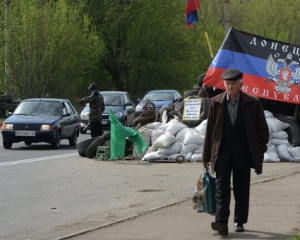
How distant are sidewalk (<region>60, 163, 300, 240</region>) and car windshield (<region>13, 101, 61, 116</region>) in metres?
13.6

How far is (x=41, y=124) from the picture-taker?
25.2m


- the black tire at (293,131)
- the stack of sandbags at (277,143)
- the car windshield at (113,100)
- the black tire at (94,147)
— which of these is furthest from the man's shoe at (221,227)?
the car windshield at (113,100)

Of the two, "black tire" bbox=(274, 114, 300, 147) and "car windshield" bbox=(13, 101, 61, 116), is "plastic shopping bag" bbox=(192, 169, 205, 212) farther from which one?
"car windshield" bbox=(13, 101, 61, 116)

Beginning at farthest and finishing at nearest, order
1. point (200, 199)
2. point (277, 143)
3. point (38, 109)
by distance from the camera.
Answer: point (38, 109)
point (277, 143)
point (200, 199)

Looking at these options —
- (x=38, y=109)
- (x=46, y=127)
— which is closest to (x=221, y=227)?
(x=46, y=127)

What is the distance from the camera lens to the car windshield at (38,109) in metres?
26.5

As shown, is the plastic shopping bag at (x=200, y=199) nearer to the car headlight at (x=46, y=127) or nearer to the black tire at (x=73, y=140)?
the car headlight at (x=46, y=127)

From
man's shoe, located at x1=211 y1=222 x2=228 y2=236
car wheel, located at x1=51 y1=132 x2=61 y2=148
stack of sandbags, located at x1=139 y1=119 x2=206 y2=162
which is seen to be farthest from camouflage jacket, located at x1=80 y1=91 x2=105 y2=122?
man's shoe, located at x1=211 y1=222 x2=228 y2=236

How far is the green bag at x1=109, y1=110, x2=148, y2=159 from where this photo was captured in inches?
784

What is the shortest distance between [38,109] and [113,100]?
9.62m

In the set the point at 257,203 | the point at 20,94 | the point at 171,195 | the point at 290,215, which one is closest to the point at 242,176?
the point at 290,215

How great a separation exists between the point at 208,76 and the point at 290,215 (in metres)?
9.83

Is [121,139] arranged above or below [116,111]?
above

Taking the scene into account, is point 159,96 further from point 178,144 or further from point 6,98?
point 178,144
